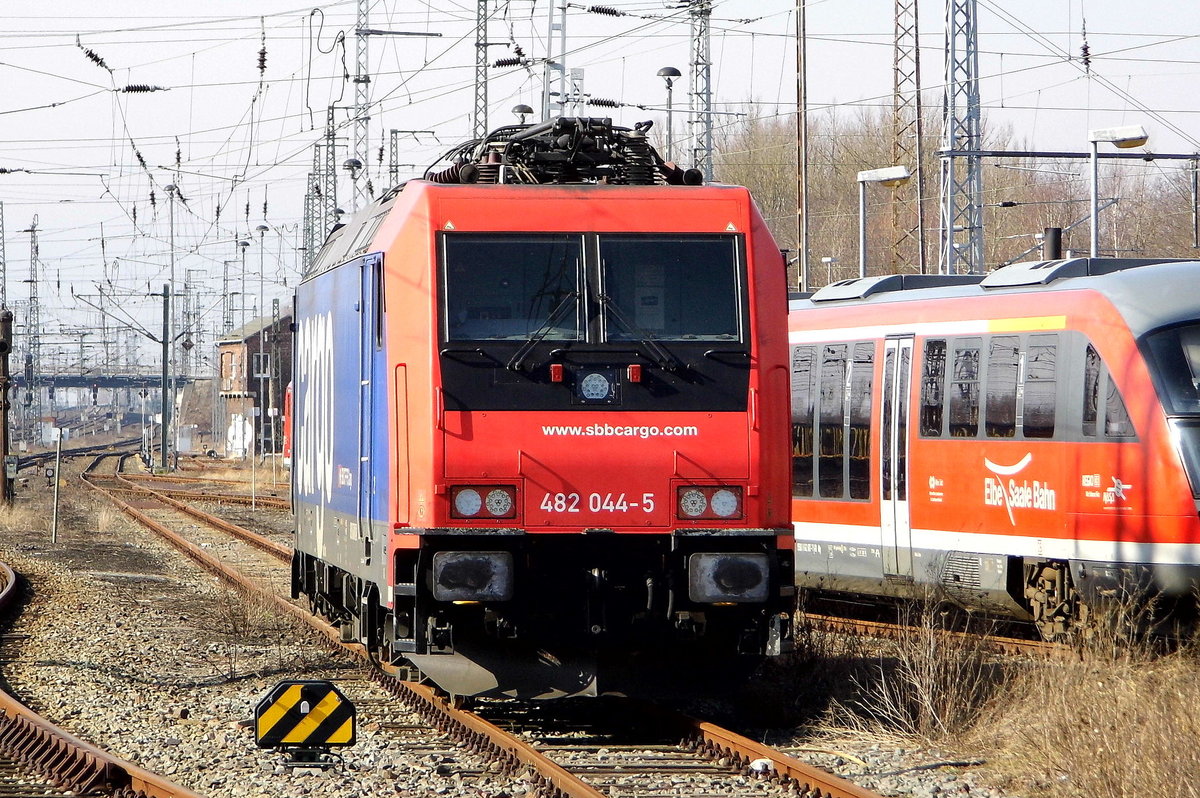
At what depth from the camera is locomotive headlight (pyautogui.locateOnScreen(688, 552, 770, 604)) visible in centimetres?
962

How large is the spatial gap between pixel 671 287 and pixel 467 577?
2.17 metres

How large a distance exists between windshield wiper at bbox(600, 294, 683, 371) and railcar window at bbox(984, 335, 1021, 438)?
15.6 ft

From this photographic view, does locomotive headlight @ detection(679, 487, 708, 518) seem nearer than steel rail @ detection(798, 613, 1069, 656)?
Yes

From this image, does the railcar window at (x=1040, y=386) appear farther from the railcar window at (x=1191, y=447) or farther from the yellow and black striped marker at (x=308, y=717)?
the yellow and black striped marker at (x=308, y=717)

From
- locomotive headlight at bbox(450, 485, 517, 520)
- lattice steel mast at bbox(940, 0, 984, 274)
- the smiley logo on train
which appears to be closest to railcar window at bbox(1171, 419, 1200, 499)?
the smiley logo on train

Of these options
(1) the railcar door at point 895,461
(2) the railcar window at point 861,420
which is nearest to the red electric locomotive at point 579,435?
(1) the railcar door at point 895,461

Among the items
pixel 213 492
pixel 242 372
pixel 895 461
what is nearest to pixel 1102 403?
pixel 895 461

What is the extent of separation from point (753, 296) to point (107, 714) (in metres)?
5.23

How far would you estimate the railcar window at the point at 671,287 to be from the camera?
995 centimetres

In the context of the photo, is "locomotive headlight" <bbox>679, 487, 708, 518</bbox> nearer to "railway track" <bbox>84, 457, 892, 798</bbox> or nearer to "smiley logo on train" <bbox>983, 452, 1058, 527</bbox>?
"railway track" <bbox>84, 457, 892, 798</bbox>

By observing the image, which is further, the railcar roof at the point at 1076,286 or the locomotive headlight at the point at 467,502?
the railcar roof at the point at 1076,286

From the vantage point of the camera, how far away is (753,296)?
9984mm

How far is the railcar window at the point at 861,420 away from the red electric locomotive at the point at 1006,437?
2 cm

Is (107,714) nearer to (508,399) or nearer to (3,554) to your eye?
(508,399)
